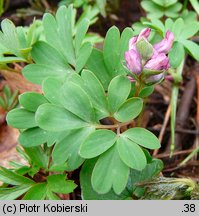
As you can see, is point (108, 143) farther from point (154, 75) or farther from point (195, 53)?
point (195, 53)

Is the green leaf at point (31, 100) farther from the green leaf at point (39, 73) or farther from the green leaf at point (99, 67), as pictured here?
the green leaf at point (99, 67)

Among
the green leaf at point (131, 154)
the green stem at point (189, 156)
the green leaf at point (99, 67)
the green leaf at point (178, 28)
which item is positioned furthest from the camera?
the green stem at point (189, 156)

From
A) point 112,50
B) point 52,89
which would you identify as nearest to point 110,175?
point 52,89

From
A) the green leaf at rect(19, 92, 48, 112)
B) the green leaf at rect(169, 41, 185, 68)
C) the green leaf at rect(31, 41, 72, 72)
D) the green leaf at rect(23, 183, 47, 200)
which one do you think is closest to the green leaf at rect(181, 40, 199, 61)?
the green leaf at rect(169, 41, 185, 68)

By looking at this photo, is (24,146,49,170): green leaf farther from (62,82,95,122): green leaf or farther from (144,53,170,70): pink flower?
(144,53,170,70): pink flower

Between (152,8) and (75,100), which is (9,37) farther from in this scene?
(152,8)

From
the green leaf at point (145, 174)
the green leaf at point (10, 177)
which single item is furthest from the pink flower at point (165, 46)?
the green leaf at point (10, 177)
